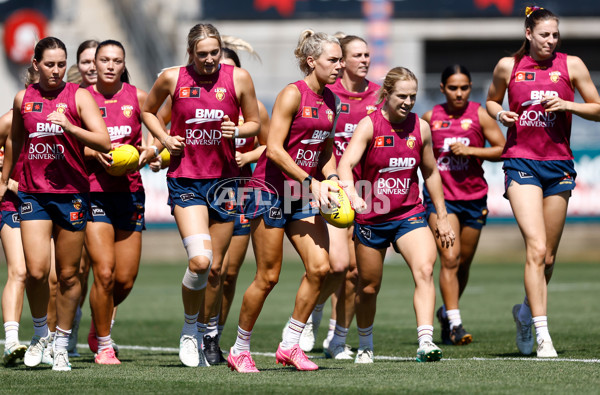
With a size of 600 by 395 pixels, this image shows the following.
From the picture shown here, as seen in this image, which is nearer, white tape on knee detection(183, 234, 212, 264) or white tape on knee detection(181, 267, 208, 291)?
white tape on knee detection(183, 234, 212, 264)

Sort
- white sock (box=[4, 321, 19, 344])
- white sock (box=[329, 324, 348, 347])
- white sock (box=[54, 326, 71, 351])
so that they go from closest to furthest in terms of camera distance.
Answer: white sock (box=[54, 326, 71, 351])
white sock (box=[4, 321, 19, 344])
white sock (box=[329, 324, 348, 347])

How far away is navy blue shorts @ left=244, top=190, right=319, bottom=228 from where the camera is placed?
748 centimetres

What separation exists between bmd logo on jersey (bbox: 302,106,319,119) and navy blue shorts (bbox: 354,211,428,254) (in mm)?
1070

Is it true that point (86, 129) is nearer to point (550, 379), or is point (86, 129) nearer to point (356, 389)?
point (356, 389)

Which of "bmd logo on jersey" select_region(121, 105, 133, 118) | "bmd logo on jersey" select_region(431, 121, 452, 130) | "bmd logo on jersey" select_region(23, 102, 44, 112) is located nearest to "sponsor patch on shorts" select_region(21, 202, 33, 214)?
"bmd logo on jersey" select_region(23, 102, 44, 112)

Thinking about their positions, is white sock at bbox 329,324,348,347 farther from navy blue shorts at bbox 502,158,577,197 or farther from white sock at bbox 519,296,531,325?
navy blue shorts at bbox 502,158,577,197

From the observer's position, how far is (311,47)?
7566 mm

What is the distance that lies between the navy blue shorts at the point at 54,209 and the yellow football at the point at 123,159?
592 mm

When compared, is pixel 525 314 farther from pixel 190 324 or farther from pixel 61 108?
pixel 61 108

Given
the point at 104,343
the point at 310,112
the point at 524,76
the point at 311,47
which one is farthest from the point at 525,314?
the point at 104,343

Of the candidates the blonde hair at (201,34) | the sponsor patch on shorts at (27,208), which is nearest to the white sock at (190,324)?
the sponsor patch on shorts at (27,208)

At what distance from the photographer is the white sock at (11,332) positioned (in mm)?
8078

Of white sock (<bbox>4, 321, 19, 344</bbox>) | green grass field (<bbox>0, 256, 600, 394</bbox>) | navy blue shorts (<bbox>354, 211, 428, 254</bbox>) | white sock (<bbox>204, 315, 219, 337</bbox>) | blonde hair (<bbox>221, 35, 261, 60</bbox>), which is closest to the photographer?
green grass field (<bbox>0, 256, 600, 394</bbox>)

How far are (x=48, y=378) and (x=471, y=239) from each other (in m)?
4.84
